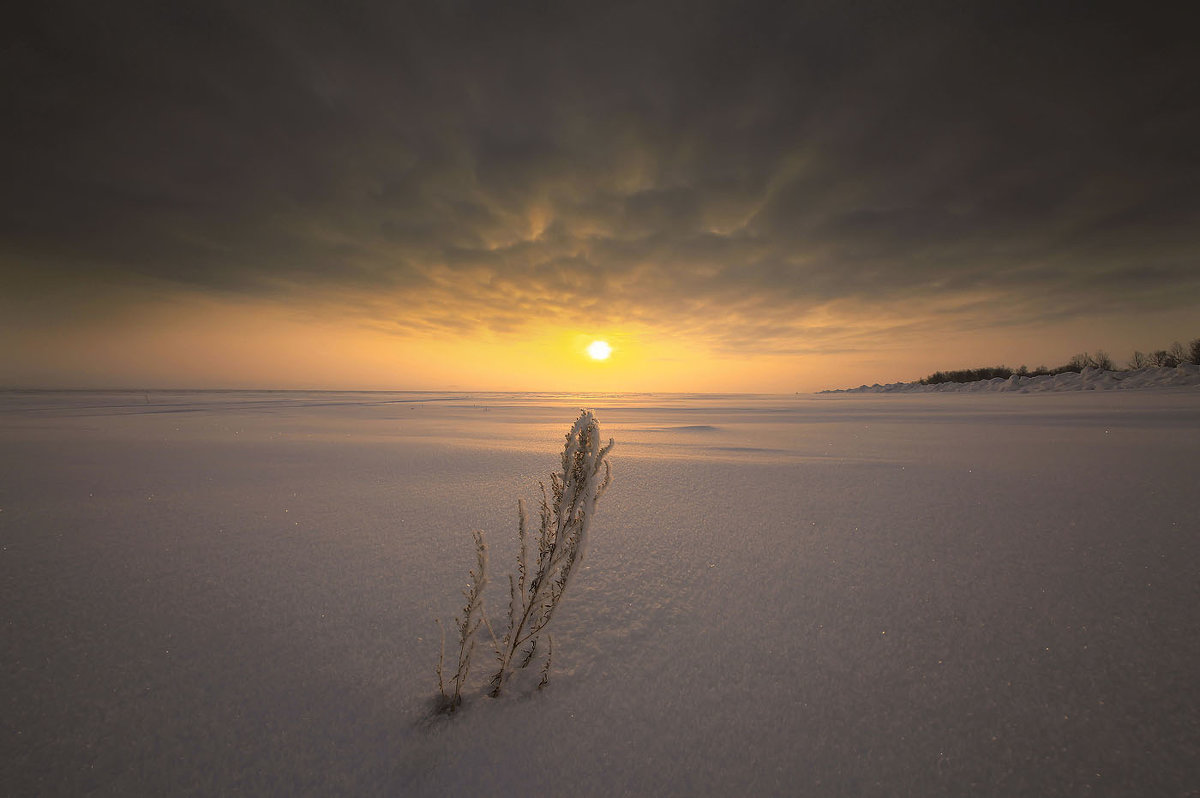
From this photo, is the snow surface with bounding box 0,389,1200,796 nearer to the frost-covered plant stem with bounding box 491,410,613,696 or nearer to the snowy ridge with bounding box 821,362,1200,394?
the frost-covered plant stem with bounding box 491,410,613,696

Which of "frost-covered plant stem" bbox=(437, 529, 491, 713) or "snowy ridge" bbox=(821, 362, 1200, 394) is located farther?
"snowy ridge" bbox=(821, 362, 1200, 394)

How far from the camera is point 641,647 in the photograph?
175cm

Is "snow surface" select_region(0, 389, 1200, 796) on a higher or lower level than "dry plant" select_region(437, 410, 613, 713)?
lower

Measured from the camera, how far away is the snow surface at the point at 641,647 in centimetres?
123

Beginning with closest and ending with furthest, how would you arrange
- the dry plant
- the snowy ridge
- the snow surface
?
1. the snow surface
2. the dry plant
3. the snowy ridge

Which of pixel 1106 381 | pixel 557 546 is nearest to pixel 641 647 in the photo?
pixel 557 546

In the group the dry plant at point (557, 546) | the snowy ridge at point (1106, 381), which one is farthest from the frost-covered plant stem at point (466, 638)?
the snowy ridge at point (1106, 381)

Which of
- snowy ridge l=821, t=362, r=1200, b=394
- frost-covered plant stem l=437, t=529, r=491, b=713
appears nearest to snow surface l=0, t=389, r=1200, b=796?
frost-covered plant stem l=437, t=529, r=491, b=713

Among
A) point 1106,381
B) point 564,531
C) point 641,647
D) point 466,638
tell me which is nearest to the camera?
point 466,638

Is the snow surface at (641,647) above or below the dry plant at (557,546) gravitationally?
below

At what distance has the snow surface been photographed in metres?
1.23

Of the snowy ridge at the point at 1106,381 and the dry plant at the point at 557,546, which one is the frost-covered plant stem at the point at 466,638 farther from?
the snowy ridge at the point at 1106,381

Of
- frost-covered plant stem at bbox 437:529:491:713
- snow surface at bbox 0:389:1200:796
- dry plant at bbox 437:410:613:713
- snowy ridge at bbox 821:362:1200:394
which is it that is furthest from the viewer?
snowy ridge at bbox 821:362:1200:394

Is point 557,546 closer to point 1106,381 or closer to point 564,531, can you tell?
point 564,531
